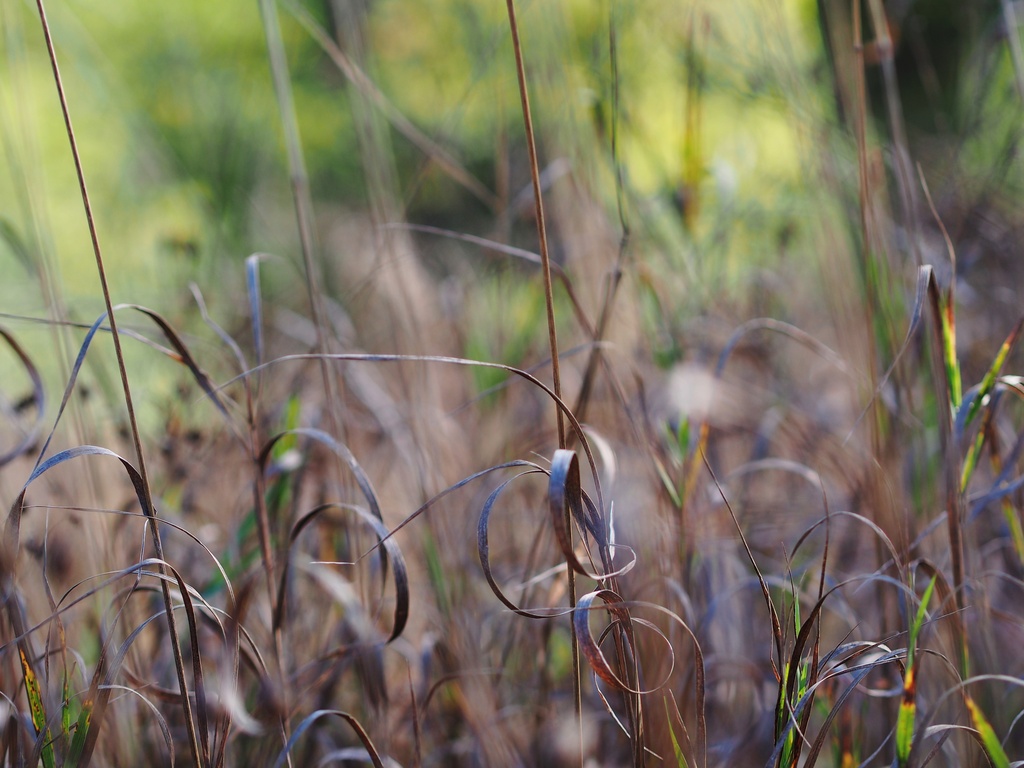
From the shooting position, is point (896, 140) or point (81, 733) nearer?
point (81, 733)

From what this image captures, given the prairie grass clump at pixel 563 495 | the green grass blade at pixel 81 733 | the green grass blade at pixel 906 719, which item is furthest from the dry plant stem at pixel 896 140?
the green grass blade at pixel 81 733

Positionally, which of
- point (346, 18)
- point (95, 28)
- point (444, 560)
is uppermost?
point (95, 28)

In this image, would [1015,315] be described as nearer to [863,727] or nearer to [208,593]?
[863,727]

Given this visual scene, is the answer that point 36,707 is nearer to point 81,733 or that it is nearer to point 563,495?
point 81,733

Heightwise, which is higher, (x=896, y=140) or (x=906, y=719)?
(x=896, y=140)

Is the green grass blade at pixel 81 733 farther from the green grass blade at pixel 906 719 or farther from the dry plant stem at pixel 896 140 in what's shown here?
the dry plant stem at pixel 896 140

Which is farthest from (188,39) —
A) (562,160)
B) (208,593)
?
(208,593)

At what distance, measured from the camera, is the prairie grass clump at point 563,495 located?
365mm

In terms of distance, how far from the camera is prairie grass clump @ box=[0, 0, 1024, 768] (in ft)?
1.20

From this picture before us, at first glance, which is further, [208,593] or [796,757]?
[208,593]

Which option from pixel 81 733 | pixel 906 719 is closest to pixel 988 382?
pixel 906 719

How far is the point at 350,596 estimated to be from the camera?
47 centimetres

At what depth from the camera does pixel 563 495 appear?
296mm

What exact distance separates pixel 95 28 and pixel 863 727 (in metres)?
4.28
